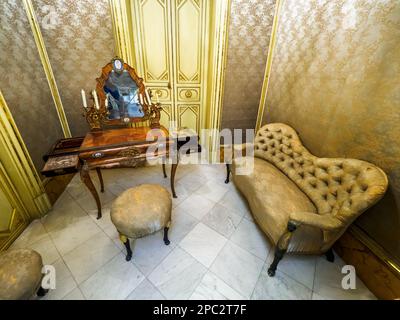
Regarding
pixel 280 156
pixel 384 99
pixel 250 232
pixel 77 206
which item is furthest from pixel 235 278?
pixel 77 206

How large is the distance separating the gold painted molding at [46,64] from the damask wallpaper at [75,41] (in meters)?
0.06

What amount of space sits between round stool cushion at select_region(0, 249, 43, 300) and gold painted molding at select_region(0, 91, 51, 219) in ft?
3.00

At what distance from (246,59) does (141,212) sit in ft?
9.09

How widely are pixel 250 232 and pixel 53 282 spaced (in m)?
2.04

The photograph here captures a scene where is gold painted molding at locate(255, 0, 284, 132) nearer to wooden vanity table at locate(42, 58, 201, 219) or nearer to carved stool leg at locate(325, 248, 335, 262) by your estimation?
wooden vanity table at locate(42, 58, 201, 219)

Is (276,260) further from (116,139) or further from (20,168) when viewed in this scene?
(20,168)

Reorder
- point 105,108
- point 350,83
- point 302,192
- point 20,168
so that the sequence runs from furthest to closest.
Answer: point 105,108
point 302,192
point 20,168
point 350,83

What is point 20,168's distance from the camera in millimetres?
1961

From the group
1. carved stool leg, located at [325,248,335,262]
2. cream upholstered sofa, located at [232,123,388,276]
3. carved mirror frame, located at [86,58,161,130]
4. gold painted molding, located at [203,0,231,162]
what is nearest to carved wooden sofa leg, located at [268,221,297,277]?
cream upholstered sofa, located at [232,123,388,276]

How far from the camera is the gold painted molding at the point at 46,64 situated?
7.28 feet

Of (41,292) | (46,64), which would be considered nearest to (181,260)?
(41,292)

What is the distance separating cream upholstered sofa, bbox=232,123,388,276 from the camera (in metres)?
1.51

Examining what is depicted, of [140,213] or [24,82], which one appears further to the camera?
[24,82]

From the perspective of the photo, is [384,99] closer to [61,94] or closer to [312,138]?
[312,138]
